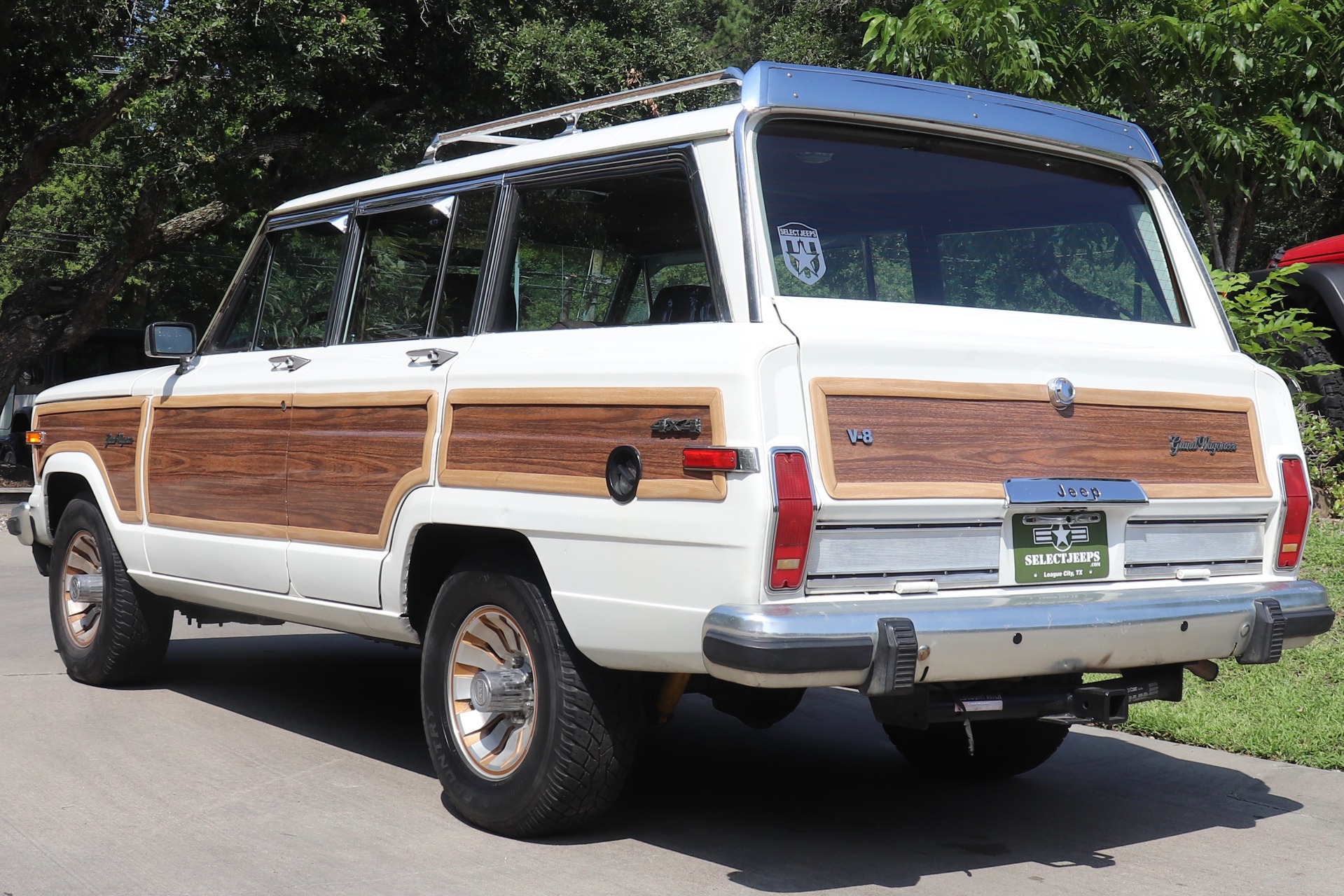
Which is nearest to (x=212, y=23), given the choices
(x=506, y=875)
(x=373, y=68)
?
(x=373, y=68)

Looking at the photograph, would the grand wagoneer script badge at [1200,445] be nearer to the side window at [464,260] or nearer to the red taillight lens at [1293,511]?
the red taillight lens at [1293,511]

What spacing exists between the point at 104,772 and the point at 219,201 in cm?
1612

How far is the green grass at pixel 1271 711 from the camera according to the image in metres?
5.90

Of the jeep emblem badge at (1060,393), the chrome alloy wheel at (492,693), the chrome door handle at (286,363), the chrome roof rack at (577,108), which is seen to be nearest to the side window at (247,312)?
the chrome door handle at (286,363)

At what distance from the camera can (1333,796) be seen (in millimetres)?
5297

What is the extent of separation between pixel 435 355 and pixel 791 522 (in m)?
1.68

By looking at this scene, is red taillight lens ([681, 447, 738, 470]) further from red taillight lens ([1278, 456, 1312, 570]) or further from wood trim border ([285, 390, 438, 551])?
red taillight lens ([1278, 456, 1312, 570])

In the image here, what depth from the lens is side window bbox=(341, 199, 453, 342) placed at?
5.26 m

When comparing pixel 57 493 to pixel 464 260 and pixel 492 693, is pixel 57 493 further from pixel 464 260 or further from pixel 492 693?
pixel 492 693

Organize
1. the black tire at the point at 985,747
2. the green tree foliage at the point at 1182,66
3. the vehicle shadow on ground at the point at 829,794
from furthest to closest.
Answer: the green tree foliage at the point at 1182,66 → the black tire at the point at 985,747 → the vehicle shadow on ground at the point at 829,794

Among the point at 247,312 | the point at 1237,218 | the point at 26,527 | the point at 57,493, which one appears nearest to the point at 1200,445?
the point at 247,312

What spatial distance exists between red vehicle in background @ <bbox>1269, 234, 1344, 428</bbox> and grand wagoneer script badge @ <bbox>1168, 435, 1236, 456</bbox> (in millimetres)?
5578

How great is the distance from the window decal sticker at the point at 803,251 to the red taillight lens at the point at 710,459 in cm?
68

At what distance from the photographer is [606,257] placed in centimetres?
473
